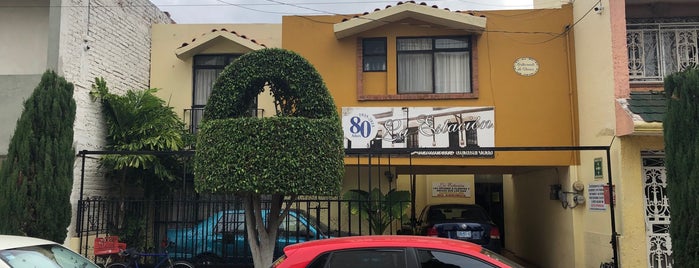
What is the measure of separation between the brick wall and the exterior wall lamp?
914cm

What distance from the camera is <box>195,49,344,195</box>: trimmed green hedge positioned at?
650 centimetres

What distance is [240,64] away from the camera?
279 inches

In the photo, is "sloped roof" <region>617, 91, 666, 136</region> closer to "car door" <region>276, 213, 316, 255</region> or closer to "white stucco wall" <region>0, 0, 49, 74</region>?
"car door" <region>276, 213, 316, 255</region>

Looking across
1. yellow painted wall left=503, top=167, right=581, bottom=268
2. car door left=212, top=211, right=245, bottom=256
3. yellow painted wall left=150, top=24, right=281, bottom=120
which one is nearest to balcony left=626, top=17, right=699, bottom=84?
yellow painted wall left=503, top=167, right=581, bottom=268

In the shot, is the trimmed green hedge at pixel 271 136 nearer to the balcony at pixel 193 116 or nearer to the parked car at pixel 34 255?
the parked car at pixel 34 255

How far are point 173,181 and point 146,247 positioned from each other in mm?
1454

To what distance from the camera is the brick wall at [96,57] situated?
9.77 m

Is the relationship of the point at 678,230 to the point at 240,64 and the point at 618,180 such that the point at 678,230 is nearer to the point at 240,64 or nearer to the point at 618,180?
the point at 618,180

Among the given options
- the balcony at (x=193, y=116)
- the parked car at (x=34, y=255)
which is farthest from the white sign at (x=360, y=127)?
the parked car at (x=34, y=255)

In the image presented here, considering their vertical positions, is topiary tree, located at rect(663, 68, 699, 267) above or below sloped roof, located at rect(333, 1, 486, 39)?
below

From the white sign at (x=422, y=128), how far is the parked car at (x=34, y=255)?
20.7 ft

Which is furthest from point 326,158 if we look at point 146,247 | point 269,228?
point 146,247

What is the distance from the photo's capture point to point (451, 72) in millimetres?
11398

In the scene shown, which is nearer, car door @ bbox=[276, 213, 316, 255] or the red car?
the red car
